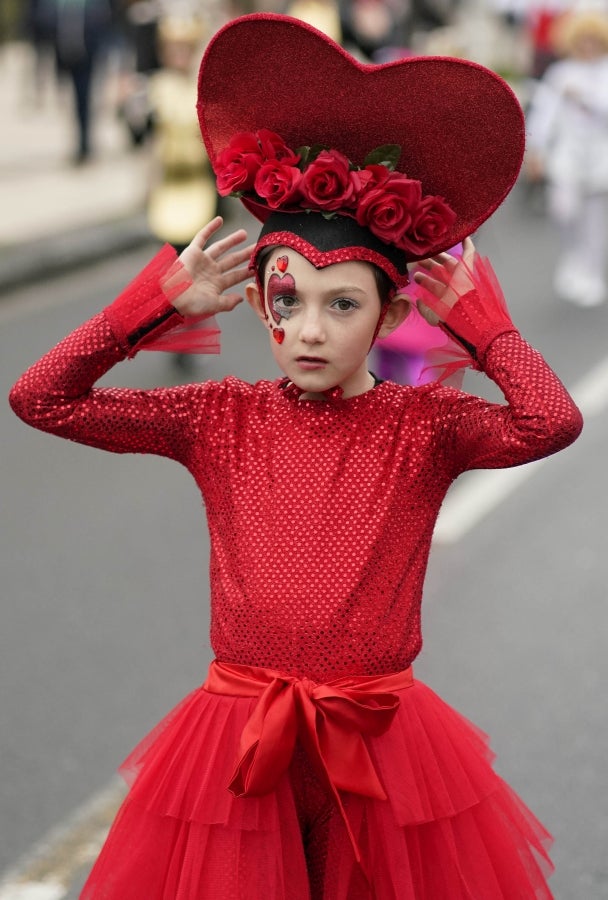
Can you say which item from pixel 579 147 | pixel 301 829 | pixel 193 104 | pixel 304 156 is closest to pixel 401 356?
pixel 193 104

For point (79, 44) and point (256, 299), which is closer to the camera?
point (256, 299)

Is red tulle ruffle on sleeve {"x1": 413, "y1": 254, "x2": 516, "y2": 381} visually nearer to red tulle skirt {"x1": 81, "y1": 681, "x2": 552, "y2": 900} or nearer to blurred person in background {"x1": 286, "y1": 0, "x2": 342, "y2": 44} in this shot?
red tulle skirt {"x1": 81, "y1": 681, "x2": 552, "y2": 900}

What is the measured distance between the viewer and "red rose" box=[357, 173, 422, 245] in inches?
116

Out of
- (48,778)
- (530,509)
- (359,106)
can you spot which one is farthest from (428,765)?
(530,509)

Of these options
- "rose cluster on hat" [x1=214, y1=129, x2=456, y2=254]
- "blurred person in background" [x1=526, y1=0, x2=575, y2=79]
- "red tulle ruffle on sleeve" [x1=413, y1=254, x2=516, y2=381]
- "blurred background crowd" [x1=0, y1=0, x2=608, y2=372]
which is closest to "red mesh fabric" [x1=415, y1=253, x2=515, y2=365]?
"red tulle ruffle on sleeve" [x1=413, y1=254, x2=516, y2=381]

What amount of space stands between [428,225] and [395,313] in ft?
0.69

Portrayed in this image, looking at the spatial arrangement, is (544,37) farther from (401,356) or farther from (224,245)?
(224,245)

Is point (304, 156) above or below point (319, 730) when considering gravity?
above

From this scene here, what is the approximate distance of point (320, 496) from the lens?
9.88 feet

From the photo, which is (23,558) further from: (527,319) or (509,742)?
(527,319)

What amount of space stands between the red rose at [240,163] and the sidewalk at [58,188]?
750cm

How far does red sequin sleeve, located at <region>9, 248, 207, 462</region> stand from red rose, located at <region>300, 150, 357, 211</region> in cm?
34

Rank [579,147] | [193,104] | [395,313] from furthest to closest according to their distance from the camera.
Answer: [579,147] < [193,104] < [395,313]

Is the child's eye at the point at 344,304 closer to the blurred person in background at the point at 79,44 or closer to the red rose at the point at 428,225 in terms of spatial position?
the red rose at the point at 428,225
